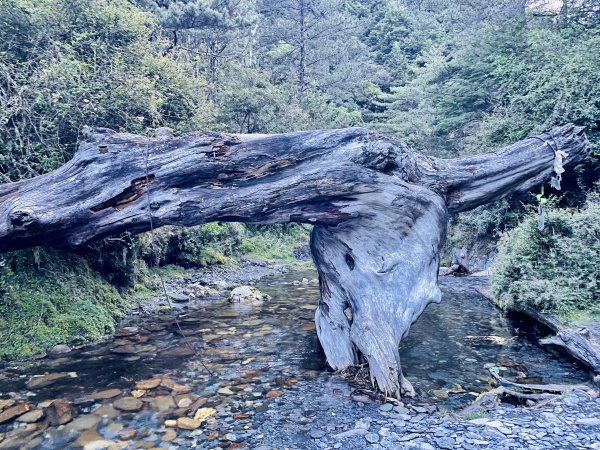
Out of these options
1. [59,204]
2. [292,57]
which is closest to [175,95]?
[59,204]

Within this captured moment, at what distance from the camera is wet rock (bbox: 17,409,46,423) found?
499 cm

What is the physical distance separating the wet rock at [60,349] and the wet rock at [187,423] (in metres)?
3.15

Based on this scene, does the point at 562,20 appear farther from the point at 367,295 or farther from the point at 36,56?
the point at 36,56

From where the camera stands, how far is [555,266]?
26.0 feet

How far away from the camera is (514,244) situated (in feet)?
28.4

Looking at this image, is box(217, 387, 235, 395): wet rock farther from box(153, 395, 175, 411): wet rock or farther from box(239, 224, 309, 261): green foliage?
box(239, 224, 309, 261): green foliage

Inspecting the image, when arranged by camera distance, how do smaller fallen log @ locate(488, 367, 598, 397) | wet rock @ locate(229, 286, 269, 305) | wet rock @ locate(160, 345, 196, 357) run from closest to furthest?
smaller fallen log @ locate(488, 367, 598, 397) → wet rock @ locate(160, 345, 196, 357) → wet rock @ locate(229, 286, 269, 305)

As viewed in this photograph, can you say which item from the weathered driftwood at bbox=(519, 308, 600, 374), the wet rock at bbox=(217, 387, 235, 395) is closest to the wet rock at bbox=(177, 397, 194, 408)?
the wet rock at bbox=(217, 387, 235, 395)

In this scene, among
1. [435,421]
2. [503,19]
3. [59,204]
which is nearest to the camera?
[435,421]

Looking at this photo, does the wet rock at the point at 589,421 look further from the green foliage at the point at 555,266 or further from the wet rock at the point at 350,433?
the green foliage at the point at 555,266

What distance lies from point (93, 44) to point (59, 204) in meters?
6.00

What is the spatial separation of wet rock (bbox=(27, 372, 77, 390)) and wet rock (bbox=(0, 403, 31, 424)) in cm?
53

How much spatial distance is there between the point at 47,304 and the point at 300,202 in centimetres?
492

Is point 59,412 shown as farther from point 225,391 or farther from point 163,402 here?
point 225,391
